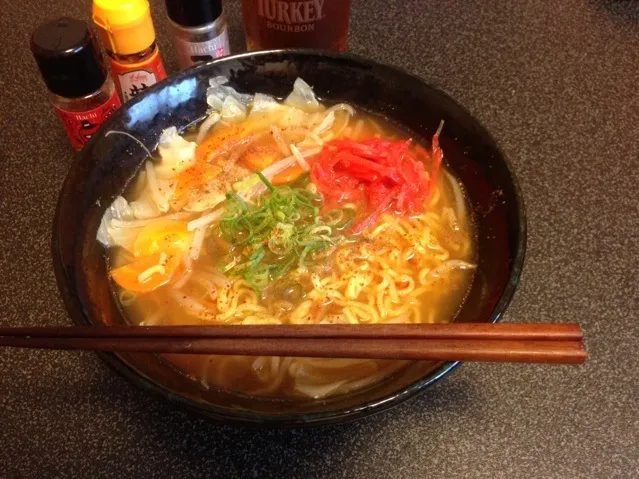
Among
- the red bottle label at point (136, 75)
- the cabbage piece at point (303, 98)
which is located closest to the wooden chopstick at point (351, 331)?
the red bottle label at point (136, 75)

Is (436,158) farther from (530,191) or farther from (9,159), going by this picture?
(9,159)

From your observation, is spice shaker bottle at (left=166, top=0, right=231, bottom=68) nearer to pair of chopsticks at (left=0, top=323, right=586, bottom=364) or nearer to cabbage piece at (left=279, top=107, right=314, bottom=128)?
cabbage piece at (left=279, top=107, right=314, bottom=128)

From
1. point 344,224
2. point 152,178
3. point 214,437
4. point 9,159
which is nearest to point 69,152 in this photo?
point 9,159

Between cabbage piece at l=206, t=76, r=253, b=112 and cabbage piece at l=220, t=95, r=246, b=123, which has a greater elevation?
cabbage piece at l=206, t=76, r=253, b=112

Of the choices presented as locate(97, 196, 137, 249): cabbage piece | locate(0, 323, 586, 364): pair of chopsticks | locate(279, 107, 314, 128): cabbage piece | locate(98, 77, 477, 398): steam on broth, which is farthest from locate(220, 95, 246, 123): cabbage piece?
locate(0, 323, 586, 364): pair of chopsticks

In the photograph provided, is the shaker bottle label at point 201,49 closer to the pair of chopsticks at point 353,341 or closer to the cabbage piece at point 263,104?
the cabbage piece at point 263,104

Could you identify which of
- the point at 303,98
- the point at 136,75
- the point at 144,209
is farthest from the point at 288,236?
the point at 136,75
